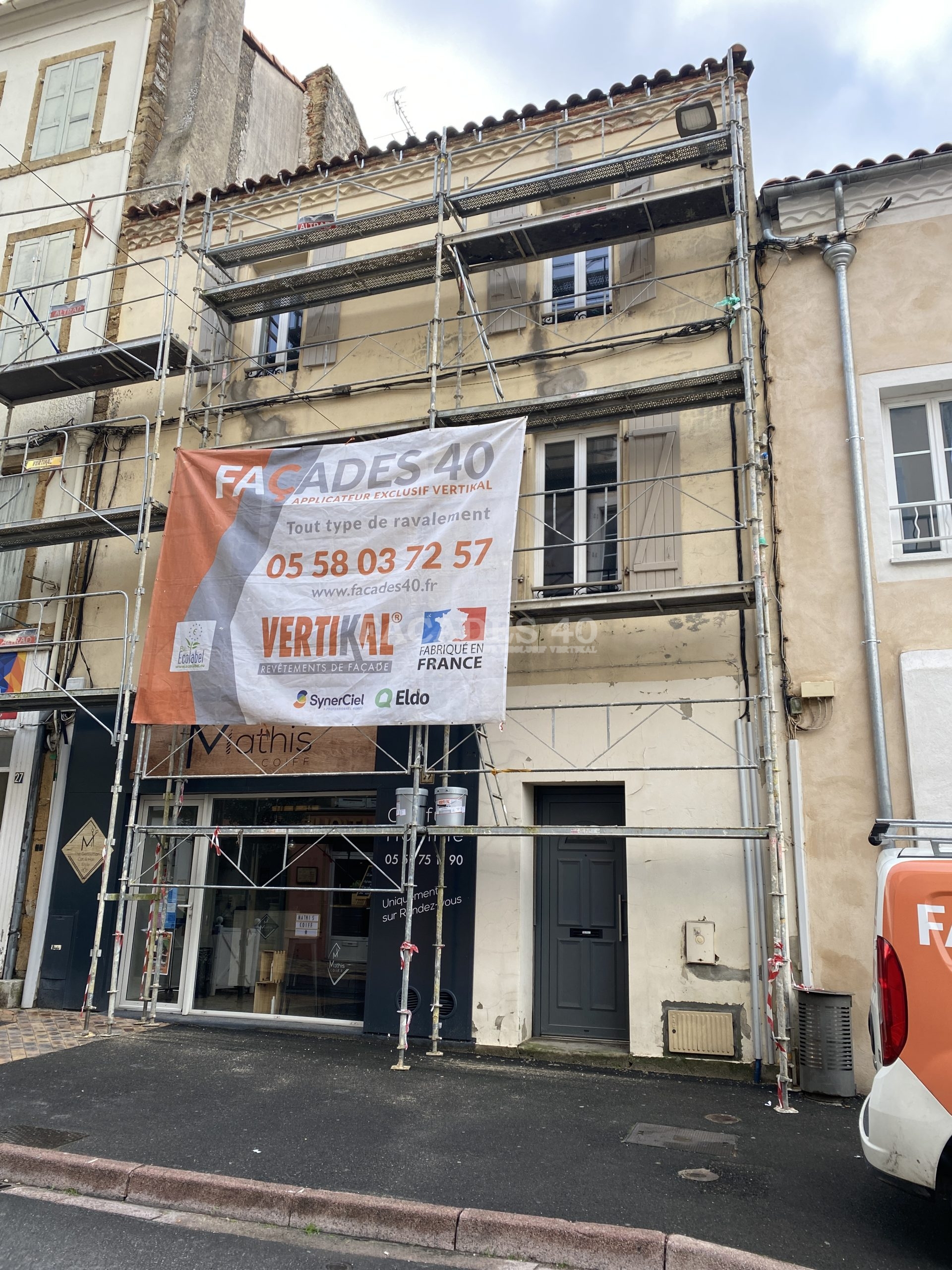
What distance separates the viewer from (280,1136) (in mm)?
5770

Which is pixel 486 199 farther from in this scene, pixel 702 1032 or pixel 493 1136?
pixel 493 1136

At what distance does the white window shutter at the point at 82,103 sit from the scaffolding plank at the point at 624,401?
874 centimetres

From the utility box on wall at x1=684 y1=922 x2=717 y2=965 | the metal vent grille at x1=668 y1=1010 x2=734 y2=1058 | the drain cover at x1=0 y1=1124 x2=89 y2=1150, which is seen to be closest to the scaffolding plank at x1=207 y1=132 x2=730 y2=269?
the utility box on wall at x1=684 y1=922 x2=717 y2=965

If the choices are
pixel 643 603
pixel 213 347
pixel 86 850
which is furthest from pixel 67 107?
pixel 643 603

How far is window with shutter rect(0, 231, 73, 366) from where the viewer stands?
12.6 m

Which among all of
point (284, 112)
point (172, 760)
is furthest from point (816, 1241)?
→ point (284, 112)

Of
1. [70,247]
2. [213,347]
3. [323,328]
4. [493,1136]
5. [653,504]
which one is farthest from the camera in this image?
[70,247]

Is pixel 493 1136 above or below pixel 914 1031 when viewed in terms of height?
below

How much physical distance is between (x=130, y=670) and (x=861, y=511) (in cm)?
761

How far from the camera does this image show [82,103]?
13828 mm

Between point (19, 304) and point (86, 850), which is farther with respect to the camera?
point (19, 304)

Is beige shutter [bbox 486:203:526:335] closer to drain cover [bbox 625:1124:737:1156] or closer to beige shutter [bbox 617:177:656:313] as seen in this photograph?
beige shutter [bbox 617:177:656:313]

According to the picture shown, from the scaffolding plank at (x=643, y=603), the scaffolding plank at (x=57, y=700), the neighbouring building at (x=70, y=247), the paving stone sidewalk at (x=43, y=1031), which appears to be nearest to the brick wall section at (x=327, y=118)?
the neighbouring building at (x=70, y=247)

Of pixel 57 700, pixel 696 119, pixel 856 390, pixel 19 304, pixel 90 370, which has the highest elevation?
pixel 19 304
